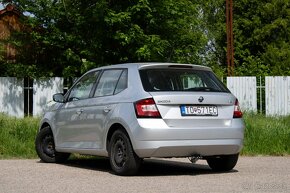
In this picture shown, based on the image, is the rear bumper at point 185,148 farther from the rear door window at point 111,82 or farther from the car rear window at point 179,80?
the rear door window at point 111,82

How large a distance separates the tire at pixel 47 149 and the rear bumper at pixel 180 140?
3.08 meters

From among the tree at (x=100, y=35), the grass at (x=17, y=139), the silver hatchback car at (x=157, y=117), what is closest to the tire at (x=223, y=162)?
the silver hatchback car at (x=157, y=117)

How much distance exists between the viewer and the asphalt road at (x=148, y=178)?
7551 millimetres

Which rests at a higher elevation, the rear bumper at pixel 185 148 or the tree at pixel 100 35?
the tree at pixel 100 35

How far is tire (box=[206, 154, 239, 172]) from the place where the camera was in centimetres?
960

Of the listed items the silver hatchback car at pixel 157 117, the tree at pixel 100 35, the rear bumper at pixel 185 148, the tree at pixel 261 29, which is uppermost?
the tree at pixel 261 29

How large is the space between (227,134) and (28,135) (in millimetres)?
5826

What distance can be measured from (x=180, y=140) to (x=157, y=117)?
1.52 ft

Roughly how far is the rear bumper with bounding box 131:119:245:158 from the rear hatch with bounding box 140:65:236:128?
91 millimetres

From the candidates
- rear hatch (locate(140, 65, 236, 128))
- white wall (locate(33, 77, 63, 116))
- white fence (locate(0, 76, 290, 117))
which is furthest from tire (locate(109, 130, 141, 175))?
white wall (locate(33, 77, 63, 116))

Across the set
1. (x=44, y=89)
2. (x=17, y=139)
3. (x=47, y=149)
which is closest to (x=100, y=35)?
(x=44, y=89)

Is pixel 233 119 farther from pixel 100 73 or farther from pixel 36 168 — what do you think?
pixel 36 168

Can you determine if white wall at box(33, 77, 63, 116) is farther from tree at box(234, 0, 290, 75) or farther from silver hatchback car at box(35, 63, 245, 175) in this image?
tree at box(234, 0, 290, 75)

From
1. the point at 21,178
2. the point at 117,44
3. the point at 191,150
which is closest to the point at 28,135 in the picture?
the point at 21,178
